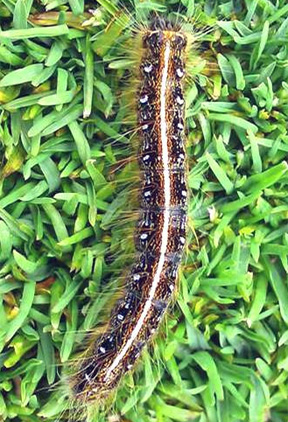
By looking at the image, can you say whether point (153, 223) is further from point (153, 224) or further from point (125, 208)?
point (125, 208)

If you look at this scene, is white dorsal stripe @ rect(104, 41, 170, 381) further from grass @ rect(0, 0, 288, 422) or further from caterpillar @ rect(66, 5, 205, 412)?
grass @ rect(0, 0, 288, 422)

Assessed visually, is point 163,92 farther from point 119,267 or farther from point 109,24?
point 119,267

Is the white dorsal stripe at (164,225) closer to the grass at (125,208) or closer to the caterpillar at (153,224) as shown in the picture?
the caterpillar at (153,224)

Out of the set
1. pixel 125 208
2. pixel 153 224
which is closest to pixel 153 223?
pixel 153 224

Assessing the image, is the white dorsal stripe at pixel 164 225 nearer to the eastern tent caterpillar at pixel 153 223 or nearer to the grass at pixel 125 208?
the eastern tent caterpillar at pixel 153 223

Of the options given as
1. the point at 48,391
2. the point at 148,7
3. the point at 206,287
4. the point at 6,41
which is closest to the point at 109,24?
the point at 148,7

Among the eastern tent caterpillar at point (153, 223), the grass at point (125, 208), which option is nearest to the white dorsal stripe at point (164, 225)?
the eastern tent caterpillar at point (153, 223)

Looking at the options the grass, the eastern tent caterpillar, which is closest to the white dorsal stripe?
the eastern tent caterpillar
